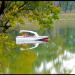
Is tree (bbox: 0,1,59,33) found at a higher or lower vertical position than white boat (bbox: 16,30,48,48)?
higher

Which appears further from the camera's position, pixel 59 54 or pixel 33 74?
pixel 59 54

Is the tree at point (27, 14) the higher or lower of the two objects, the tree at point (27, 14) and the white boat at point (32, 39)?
the higher

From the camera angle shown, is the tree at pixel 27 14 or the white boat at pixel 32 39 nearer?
the tree at pixel 27 14

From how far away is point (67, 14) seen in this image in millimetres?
50031

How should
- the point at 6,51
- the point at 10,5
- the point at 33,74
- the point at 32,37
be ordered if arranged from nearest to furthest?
the point at 10,5 < the point at 33,74 < the point at 6,51 < the point at 32,37

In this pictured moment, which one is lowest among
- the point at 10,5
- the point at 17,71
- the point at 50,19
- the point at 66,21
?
the point at 66,21

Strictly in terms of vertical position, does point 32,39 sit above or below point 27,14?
below

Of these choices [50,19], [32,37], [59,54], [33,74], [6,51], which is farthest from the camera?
[32,37]

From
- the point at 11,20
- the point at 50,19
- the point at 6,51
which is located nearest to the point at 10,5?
the point at 11,20

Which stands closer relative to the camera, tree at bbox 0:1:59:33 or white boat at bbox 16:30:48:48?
tree at bbox 0:1:59:33

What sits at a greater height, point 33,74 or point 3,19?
point 3,19

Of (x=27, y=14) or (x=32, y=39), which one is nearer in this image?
(x=27, y=14)

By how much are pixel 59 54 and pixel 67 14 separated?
31378 mm

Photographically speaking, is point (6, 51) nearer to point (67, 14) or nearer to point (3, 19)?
point (3, 19)
